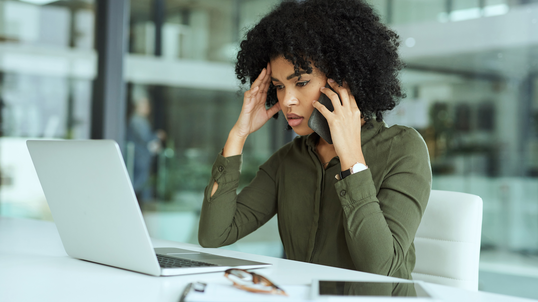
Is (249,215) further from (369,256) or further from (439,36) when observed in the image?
(439,36)

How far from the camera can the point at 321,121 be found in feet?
4.62

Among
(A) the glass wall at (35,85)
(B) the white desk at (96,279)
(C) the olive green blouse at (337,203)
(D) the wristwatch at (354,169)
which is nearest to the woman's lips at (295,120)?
(C) the olive green blouse at (337,203)

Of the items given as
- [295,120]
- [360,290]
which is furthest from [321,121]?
[360,290]

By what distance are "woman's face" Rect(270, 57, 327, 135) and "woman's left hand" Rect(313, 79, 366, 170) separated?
1.5 inches

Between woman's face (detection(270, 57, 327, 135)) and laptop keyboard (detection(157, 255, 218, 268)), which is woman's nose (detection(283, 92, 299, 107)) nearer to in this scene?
woman's face (detection(270, 57, 327, 135))

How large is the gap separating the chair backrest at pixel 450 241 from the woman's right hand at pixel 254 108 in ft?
1.90

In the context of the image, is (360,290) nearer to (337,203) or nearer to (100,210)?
(100,210)

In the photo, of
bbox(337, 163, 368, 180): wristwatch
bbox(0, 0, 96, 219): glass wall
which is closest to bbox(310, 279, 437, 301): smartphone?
bbox(337, 163, 368, 180): wristwatch

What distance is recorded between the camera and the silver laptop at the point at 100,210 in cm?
92

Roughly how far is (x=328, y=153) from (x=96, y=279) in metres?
0.79

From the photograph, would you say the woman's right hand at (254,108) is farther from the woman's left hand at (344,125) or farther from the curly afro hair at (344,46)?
the woman's left hand at (344,125)

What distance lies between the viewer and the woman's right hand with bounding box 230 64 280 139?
5.17ft

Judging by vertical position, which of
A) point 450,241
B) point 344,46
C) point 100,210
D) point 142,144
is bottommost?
point 142,144

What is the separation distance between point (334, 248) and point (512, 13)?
1.87 m
